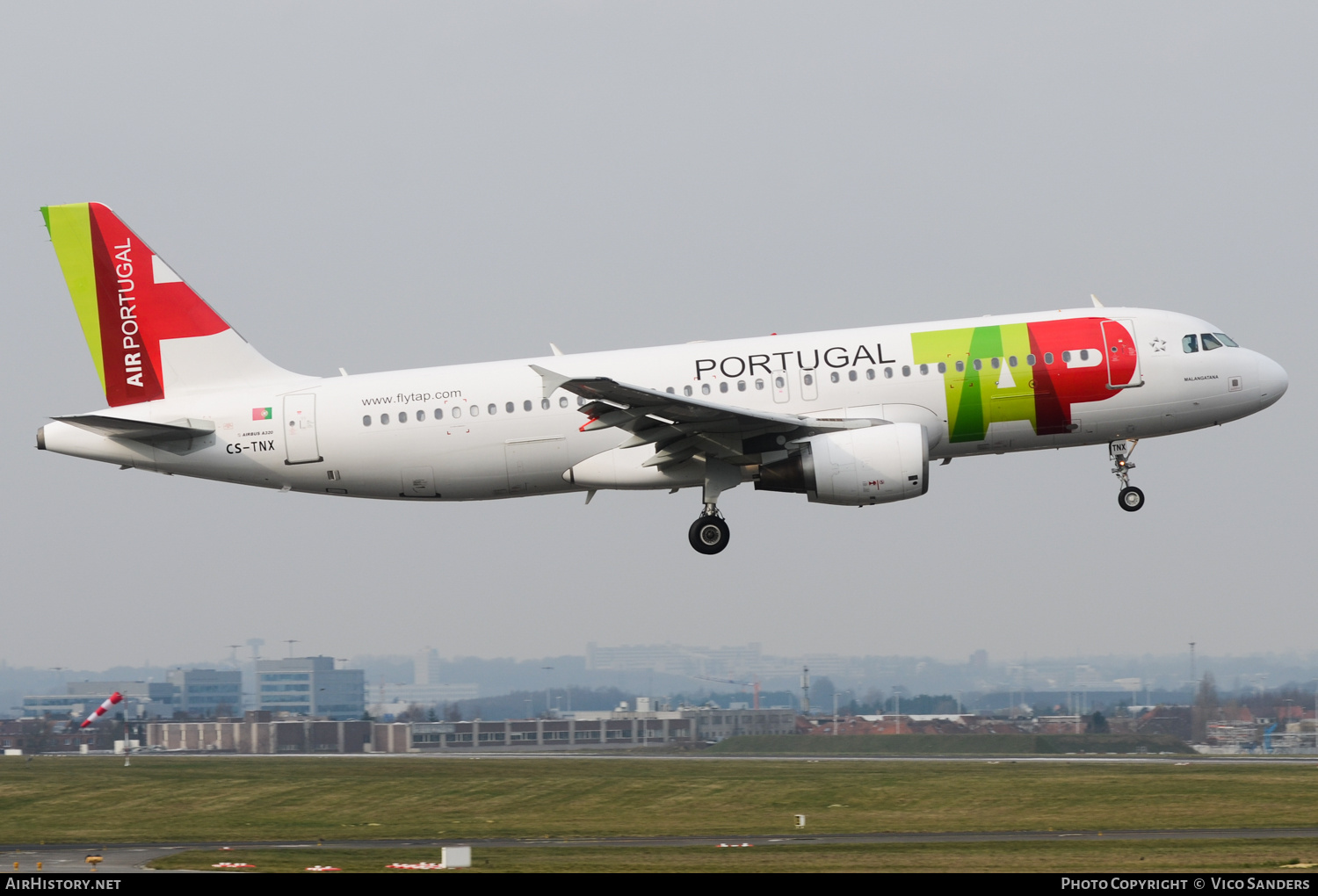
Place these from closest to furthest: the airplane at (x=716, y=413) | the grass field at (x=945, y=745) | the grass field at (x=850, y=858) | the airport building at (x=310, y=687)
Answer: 1. the grass field at (x=850, y=858)
2. the airplane at (x=716, y=413)
3. the grass field at (x=945, y=745)
4. the airport building at (x=310, y=687)

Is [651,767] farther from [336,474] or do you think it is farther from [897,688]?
[897,688]

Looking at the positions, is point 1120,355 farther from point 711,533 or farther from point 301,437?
point 301,437

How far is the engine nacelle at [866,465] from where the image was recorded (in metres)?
34.2

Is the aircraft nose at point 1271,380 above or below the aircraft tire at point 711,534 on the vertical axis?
above

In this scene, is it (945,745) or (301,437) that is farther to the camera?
(945,745)

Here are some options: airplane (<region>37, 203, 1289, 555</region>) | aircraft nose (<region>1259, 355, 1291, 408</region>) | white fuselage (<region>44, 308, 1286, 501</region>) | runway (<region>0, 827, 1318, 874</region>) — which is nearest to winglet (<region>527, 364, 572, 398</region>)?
airplane (<region>37, 203, 1289, 555</region>)

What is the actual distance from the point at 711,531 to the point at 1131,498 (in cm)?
1073

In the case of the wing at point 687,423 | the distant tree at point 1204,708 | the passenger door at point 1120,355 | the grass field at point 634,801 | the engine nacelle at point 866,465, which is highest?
the passenger door at point 1120,355

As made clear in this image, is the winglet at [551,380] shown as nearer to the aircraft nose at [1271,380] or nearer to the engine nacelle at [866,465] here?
the engine nacelle at [866,465]

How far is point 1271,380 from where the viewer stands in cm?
3722

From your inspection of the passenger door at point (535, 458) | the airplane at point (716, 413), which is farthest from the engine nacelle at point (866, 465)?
the passenger door at point (535, 458)

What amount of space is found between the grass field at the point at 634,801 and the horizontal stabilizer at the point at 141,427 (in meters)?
9.61

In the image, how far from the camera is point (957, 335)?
3556 centimetres

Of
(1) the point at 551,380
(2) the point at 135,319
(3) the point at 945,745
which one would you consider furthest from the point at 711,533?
(3) the point at 945,745
